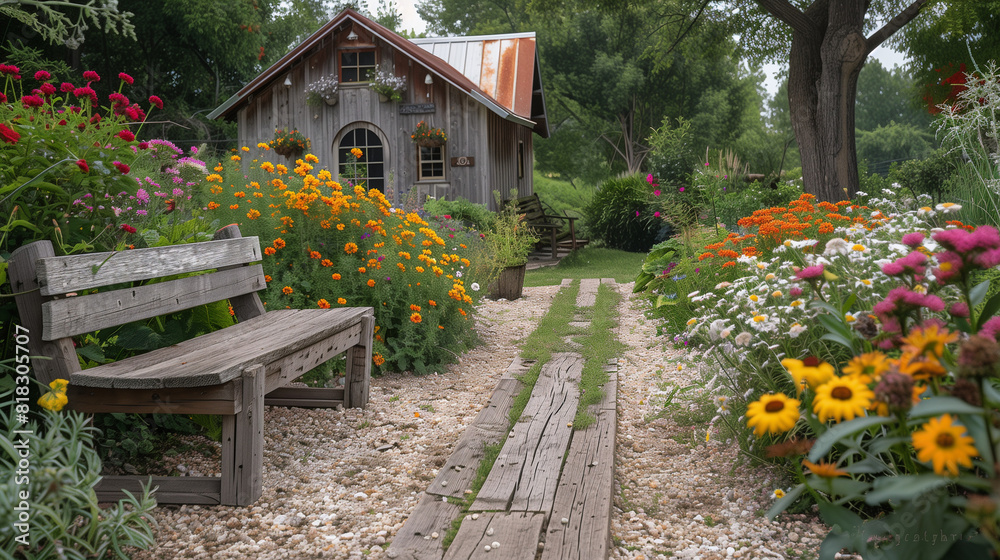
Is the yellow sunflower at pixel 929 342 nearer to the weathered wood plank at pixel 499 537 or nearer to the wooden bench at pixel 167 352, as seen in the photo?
the weathered wood plank at pixel 499 537

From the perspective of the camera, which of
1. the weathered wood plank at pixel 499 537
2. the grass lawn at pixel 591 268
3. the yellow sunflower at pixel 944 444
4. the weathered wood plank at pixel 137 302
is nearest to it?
the yellow sunflower at pixel 944 444

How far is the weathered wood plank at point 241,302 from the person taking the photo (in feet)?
11.9

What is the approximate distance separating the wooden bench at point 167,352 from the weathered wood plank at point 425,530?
65 cm

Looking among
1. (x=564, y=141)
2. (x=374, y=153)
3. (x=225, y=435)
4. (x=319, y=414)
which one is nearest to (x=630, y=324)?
(x=319, y=414)

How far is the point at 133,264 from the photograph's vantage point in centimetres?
263

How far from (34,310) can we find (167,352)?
57 centimetres

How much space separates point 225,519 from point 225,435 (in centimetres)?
31

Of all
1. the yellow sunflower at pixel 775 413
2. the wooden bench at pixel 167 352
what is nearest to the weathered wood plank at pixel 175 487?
the wooden bench at pixel 167 352

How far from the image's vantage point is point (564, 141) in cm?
3197

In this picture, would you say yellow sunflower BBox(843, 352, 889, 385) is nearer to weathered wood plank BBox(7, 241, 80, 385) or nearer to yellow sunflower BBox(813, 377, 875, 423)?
yellow sunflower BBox(813, 377, 875, 423)

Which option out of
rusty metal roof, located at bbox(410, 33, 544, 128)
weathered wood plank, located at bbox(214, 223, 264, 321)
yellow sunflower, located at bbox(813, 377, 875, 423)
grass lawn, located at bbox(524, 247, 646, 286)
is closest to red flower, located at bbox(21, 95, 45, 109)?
weathered wood plank, located at bbox(214, 223, 264, 321)

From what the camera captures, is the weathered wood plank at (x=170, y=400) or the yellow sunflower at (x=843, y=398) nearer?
the yellow sunflower at (x=843, y=398)

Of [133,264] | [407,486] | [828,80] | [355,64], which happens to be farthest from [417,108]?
[407,486]

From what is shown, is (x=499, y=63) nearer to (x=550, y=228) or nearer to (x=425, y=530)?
(x=550, y=228)
